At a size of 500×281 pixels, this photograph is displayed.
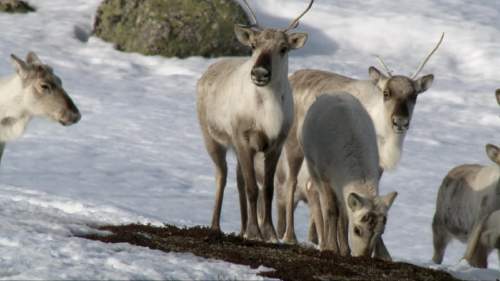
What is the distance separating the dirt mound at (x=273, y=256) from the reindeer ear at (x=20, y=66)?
175 cm

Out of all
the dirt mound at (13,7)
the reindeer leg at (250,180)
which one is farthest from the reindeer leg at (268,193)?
the dirt mound at (13,7)

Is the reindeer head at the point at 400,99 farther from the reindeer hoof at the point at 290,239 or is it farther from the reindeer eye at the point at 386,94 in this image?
the reindeer hoof at the point at 290,239

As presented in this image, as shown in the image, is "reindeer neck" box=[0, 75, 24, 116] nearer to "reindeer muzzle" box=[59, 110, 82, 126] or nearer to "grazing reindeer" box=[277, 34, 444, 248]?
"reindeer muzzle" box=[59, 110, 82, 126]

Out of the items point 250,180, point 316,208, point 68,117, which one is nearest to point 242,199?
point 316,208

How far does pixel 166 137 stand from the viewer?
20516 mm

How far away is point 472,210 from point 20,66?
17.9 ft

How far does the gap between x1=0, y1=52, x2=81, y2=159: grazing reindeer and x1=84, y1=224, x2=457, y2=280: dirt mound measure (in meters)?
1.33

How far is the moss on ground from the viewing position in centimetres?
2559

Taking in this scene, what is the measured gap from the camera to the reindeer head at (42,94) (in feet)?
36.0

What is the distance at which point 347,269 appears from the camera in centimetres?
890

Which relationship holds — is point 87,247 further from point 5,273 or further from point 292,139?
point 292,139

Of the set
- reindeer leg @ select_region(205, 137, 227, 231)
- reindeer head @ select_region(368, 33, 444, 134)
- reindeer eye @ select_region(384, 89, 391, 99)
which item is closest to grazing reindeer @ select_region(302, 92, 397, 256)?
reindeer head @ select_region(368, 33, 444, 134)

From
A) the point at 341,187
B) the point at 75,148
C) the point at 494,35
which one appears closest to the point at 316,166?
the point at 341,187

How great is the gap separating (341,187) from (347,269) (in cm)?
159
